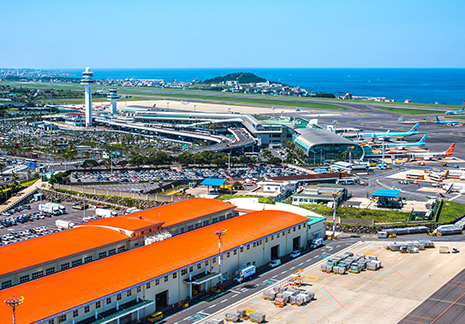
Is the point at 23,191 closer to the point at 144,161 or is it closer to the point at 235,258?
the point at 144,161

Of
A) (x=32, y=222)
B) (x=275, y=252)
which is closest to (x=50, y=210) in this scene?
(x=32, y=222)

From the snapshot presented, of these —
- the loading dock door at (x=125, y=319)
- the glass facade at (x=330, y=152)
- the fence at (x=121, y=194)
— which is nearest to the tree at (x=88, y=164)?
the fence at (x=121, y=194)

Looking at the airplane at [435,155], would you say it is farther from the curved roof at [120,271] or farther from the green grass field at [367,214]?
the curved roof at [120,271]

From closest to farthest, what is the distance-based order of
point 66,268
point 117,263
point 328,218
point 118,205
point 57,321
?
point 57,321 < point 117,263 < point 66,268 < point 328,218 < point 118,205

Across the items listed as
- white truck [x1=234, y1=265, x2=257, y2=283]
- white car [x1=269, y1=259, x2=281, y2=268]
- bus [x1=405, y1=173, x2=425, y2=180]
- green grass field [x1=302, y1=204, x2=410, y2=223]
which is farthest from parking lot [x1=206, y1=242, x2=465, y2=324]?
bus [x1=405, y1=173, x2=425, y2=180]

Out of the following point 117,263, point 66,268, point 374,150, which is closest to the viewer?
point 117,263

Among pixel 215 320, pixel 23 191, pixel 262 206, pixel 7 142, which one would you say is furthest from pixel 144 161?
pixel 215 320
